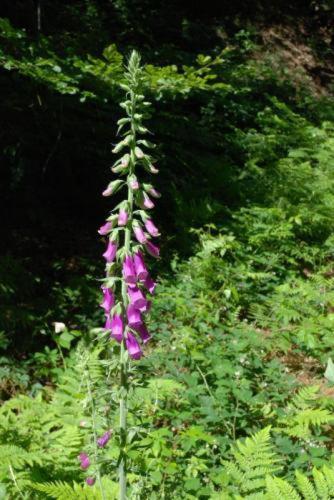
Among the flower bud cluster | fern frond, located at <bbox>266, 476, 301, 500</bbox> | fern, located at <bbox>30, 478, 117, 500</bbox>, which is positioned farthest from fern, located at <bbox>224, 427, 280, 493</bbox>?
the flower bud cluster

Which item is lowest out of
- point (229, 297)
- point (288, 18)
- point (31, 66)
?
point (229, 297)

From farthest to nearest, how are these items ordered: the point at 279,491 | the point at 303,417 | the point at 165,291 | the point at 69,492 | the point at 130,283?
the point at 165,291, the point at 303,417, the point at 69,492, the point at 279,491, the point at 130,283

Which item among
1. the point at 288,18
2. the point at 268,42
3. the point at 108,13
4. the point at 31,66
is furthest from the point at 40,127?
the point at 288,18

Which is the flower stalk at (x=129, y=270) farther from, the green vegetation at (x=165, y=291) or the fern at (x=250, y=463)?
the fern at (x=250, y=463)

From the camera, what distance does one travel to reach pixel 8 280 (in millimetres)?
4422

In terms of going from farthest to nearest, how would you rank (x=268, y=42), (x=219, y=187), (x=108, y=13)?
(x=268, y=42)
(x=219, y=187)
(x=108, y=13)

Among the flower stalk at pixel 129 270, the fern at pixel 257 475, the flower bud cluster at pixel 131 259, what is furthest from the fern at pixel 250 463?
the flower bud cluster at pixel 131 259

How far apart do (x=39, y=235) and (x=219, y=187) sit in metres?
2.66

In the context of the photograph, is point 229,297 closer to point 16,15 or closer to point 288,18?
point 16,15

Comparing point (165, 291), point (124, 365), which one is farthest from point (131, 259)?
point (165, 291)

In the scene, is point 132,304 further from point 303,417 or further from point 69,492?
point 303,417

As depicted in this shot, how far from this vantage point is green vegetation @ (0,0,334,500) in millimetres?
2725

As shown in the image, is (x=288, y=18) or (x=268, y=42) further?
(x=288, y=18)

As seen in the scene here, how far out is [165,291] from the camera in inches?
193
